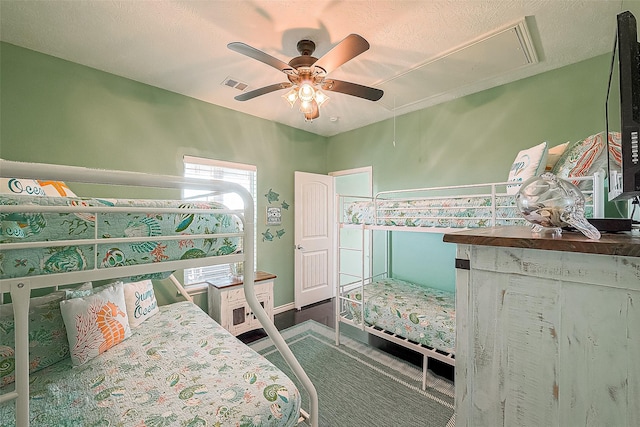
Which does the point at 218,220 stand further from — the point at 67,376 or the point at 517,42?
the point at 517,42

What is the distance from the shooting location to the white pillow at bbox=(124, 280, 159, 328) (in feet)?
6.57

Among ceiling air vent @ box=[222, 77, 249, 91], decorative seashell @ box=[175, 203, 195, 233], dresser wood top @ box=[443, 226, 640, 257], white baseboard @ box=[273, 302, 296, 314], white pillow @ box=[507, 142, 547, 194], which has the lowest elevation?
white baseboard @ box=[273, 302, 296, 314]

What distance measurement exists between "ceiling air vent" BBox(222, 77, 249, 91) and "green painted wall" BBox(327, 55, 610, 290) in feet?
5.99

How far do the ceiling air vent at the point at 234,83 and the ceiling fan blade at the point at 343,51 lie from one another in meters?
1.13

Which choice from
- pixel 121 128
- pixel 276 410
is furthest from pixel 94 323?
pixel 121 128

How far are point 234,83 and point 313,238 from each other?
232 centimetres

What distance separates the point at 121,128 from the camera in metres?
2.41

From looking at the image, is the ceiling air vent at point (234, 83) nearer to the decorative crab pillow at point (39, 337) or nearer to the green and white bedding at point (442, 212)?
the green and white bedding at point (442, 212)

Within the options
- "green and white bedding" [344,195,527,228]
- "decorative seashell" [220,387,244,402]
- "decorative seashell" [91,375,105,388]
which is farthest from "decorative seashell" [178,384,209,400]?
"green and white bedding" [344,195,527,228]

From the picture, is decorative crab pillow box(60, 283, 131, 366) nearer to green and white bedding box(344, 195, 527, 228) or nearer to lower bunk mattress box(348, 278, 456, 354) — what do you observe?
lower bunk mattress box(348, 278, 456, 354)

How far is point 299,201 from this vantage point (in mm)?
3777

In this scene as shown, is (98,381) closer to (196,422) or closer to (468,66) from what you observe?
(196,422)

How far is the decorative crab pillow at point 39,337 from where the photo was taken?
4.37 ft

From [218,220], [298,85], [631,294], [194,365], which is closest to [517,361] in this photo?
[631,294]
